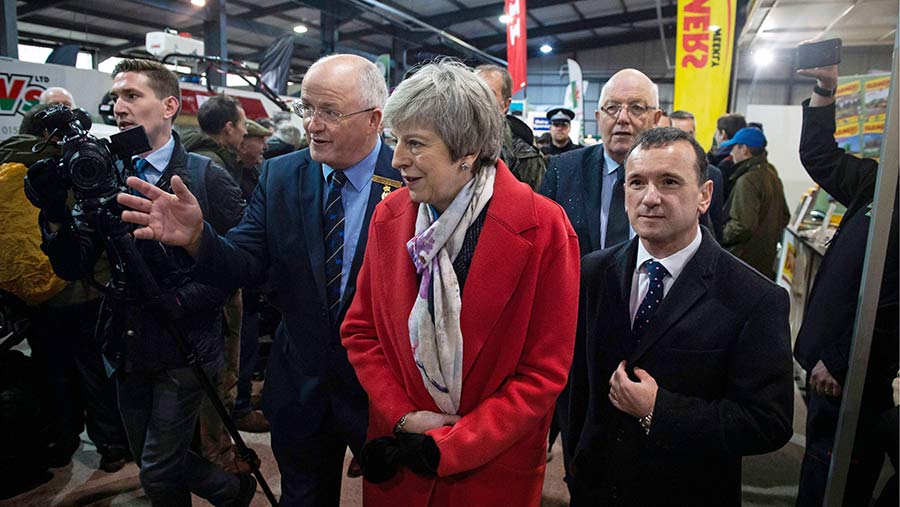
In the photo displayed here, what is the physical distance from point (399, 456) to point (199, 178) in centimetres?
127

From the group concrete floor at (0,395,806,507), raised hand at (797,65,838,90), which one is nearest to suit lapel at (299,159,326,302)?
concrete floor at (0,395,806,507)

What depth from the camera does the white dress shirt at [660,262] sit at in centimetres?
145

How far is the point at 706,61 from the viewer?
470 centimetres

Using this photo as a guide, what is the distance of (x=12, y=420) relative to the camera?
8.20 feet

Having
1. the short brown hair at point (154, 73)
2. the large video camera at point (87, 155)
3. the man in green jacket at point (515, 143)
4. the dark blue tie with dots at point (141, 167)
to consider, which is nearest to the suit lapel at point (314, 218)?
the large video camera at point (87, 155)

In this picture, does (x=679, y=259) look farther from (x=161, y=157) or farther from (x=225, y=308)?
(x=225, y=308)

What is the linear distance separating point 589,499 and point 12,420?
2484 millimetres

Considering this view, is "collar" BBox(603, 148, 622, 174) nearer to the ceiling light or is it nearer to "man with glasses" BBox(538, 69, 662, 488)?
"man with glasses" BBox(538, 69, 662, 488)

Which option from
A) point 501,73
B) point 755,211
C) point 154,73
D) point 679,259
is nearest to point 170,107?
point 154,73

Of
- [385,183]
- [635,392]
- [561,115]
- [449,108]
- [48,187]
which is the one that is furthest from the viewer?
[561,115]

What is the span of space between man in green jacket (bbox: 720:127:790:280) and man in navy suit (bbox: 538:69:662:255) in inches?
85.8

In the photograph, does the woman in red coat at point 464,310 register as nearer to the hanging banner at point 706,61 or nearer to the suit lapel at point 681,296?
the suit lapel at point 681,296

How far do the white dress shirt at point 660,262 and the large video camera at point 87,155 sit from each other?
4.58 ft

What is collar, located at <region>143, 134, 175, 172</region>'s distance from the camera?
1.89m
